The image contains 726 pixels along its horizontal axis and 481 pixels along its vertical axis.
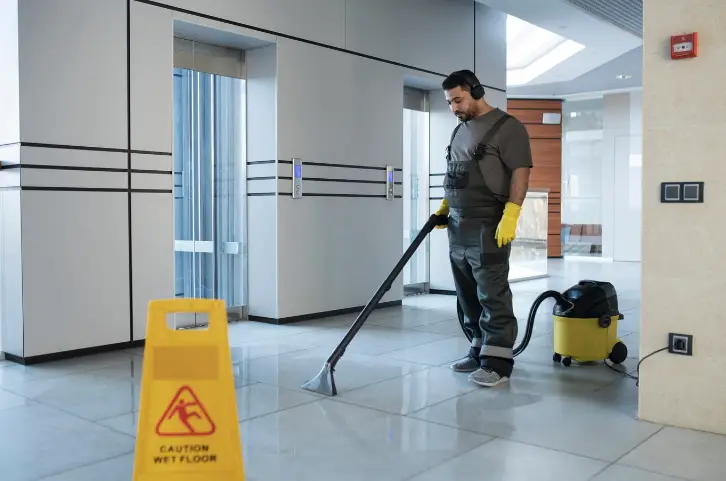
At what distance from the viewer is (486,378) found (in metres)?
3.66

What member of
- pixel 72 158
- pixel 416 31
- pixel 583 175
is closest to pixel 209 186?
pixel 72 158

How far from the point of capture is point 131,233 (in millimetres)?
4617

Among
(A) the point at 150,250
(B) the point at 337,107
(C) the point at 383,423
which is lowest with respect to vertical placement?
(C) the point at 383,423

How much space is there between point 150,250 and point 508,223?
2.44 meters

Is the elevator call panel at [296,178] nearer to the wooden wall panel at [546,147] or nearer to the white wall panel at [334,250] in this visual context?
the white wall panel at [334,250]

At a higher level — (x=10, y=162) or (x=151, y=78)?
(x=151, y=78)

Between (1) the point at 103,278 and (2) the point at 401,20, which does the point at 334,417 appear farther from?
(2) the point at 401,20

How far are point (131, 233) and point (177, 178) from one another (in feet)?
3.68

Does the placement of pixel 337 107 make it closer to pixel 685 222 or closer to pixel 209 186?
pixel 209 186

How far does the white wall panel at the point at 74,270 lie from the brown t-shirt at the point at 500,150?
2.30m

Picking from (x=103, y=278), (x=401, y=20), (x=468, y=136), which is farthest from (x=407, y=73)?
(x=103, y=278)

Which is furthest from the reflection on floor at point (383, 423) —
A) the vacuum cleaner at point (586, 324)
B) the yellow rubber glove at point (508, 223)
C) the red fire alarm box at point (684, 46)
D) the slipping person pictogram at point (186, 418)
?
the red fire alarm box at point (684, 46)

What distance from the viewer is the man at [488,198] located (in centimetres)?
369

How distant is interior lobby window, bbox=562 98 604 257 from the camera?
1420 cm
